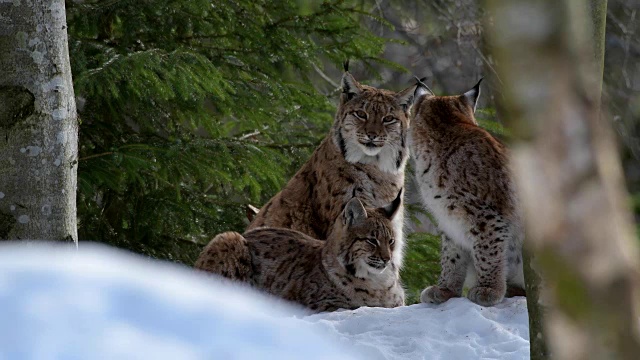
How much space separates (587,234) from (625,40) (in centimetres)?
1021

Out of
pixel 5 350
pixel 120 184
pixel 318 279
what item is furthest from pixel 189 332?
pixel 120 184

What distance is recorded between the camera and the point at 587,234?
1.60 meters

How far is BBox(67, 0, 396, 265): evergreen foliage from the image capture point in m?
6.59

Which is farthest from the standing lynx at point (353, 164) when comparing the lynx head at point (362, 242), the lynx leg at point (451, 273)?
the lynx leg at point (451, 273)

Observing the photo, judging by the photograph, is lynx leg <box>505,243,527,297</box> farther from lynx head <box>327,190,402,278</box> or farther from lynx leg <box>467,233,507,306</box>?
lynx head <box>327,190,402,278</box>

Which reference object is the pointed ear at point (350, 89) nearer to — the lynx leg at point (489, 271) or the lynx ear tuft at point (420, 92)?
the lynx ear tuft at point (420, 92)

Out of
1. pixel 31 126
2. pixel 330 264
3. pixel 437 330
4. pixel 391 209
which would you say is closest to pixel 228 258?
pixel 330 264

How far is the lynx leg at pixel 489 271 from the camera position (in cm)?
509

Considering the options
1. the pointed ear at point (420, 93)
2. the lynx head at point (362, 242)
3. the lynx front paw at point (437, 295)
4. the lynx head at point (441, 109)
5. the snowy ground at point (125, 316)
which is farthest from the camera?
the pointed ear at point (420, 93)

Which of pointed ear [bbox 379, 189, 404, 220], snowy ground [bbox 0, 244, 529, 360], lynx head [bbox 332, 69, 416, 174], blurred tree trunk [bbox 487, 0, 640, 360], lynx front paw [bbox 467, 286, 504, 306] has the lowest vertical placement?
lynx front paw [bbox 467, 286, 504, 306]

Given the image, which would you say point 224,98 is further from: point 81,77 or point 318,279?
point 318,279

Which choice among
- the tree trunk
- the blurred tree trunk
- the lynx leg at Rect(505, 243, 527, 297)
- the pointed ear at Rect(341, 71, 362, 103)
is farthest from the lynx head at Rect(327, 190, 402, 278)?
the blurred tree trunk

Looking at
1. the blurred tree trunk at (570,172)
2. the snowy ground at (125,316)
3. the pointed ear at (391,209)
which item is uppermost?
the blurred tree trunk at (570,172)

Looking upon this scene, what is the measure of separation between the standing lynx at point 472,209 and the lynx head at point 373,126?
0.81 m
